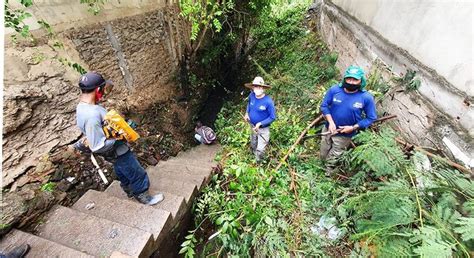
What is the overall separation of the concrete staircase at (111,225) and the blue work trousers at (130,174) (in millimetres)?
197

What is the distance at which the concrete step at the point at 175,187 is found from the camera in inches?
142

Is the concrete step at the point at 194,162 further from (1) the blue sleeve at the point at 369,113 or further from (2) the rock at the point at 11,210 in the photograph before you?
(1) the blue sleeve at the point at 369,113

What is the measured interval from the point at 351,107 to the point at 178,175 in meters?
2.73

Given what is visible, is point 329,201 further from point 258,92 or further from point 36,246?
point 36,246

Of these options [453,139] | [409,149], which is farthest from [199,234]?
[453,139]

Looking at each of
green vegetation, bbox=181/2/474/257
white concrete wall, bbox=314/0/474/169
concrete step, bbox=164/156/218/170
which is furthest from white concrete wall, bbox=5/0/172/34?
white concrete wall, bbox=314/0/474/169

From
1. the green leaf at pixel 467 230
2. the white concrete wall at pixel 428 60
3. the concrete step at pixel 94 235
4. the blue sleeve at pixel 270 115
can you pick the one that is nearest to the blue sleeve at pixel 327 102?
the blue sleeve at pixel 270 115

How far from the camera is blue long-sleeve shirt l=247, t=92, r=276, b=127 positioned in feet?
12.9

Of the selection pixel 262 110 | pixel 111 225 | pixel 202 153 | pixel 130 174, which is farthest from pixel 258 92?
pixel 111 225

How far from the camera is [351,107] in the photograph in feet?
11.1

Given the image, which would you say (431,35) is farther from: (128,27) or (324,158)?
(128,27)

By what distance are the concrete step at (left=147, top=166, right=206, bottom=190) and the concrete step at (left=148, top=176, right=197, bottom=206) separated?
93 mm

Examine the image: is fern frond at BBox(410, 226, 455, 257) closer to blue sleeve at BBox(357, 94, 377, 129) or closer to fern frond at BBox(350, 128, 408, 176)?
fern frond at BBox(350, 128, 408, 176)

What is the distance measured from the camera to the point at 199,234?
3.74 m
